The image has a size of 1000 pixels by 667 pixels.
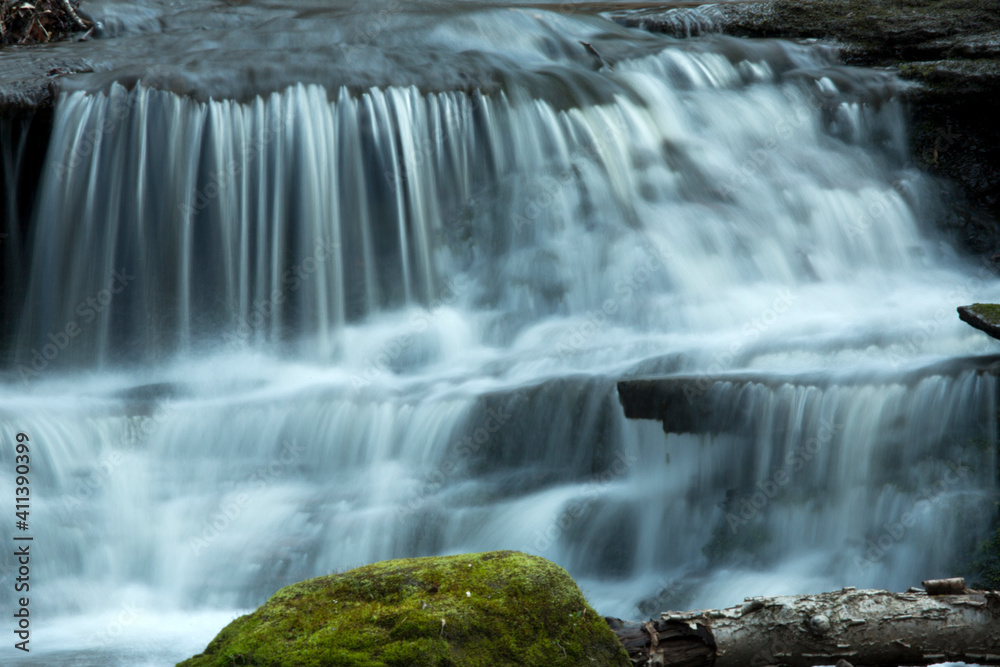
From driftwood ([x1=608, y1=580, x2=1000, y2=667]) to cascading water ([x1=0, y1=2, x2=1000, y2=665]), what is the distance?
2167 mm

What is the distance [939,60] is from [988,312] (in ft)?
18.1

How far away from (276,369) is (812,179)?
5.38 meters

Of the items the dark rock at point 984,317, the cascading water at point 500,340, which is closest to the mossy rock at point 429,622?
the cascading water at point 500,340

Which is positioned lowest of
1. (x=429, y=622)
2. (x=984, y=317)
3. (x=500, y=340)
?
(x=429, y=622)

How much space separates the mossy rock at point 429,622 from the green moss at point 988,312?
114 inches

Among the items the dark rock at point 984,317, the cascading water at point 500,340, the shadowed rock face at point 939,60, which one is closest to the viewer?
the dark rock at point 984,317

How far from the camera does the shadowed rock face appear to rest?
829 cm

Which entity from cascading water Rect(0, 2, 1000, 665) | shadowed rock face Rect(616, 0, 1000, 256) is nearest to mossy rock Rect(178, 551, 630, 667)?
cascading water Rect(0, 2, 1000, 665)

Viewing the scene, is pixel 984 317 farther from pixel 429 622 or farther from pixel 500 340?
pixel 500 340

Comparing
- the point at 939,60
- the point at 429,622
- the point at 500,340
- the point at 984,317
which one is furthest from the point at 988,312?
the point at 939,60

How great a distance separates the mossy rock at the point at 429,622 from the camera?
7.99 feet

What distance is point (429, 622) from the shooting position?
8.14 feet

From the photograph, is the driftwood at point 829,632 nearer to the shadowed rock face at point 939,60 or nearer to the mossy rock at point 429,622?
the mossy rock at point 429,622

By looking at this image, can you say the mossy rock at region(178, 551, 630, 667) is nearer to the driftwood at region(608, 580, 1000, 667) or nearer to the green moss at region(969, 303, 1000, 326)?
the driftwood at region(608, 580, 1000, 667)
